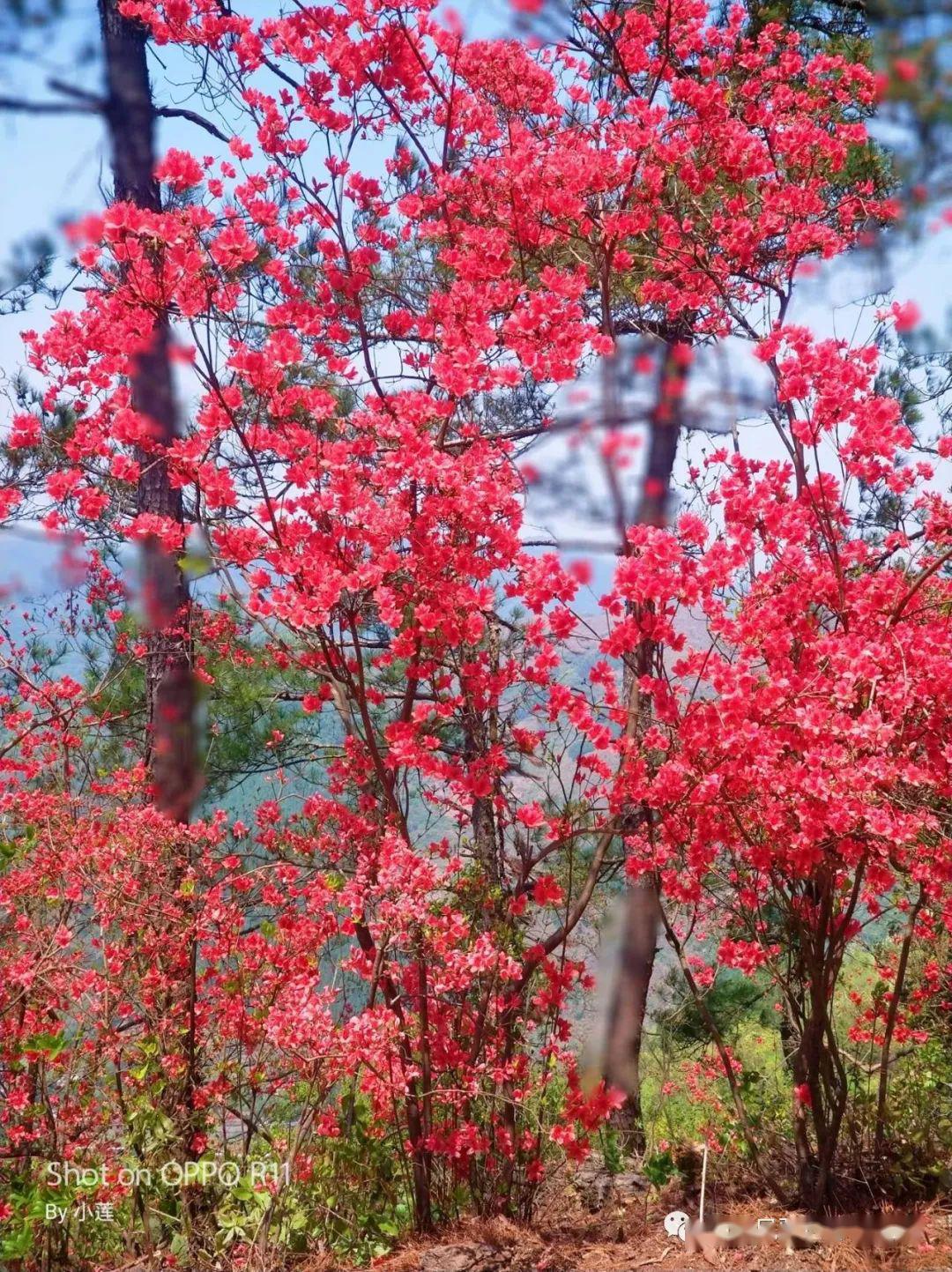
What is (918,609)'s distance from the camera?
139 inches

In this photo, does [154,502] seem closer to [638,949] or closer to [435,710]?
[435,710]

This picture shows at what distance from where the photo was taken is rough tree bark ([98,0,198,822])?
5.34 meters

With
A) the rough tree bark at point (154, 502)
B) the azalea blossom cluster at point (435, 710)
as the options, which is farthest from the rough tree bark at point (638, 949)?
the rough tree bark at point (154, 502)

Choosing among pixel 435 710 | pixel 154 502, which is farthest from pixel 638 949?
pixel 154 502

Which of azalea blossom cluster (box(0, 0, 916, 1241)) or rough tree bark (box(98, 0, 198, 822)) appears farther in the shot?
rough tree bark (box(98, 0, 198, 822))

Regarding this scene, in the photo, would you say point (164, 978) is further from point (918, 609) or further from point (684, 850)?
point (918, 609)

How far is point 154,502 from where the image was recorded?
5504mm

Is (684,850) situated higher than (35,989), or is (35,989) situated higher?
(684,850)

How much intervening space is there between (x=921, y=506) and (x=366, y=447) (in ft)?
7.27

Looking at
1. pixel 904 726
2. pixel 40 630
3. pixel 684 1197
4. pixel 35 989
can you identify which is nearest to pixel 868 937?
pixel 684 1197

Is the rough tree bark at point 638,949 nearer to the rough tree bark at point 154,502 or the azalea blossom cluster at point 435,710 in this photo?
the azalea blossom cluster at point 435,710

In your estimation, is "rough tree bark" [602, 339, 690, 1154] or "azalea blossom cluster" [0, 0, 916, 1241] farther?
"rough tree bark" [602, 339, 690, 1154]

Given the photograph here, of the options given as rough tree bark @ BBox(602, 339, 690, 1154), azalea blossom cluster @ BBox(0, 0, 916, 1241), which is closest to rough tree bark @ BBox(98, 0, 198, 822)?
azalea blossom cluster @ BBox(0, 0, 916, 1241)

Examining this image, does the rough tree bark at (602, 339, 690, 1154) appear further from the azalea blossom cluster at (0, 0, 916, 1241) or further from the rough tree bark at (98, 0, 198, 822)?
the rough tree bark at (98, 0, 198, 822)
